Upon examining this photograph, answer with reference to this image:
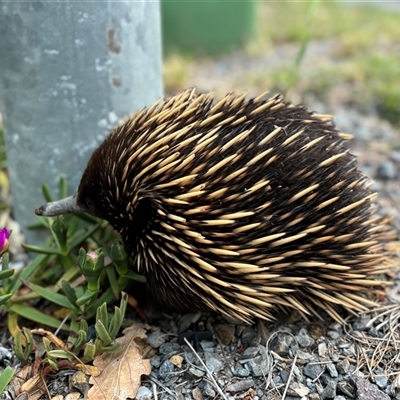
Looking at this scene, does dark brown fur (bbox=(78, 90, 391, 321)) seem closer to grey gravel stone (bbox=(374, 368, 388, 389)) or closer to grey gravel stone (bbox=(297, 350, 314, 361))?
grey gravel stone (bbox=(297, 350, 314, 361))

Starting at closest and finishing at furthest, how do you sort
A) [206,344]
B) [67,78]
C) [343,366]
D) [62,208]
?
1. [343,366]
2. [206,344]
3. [62,208]
4. [67,78]

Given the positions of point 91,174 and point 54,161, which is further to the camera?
point 54,161

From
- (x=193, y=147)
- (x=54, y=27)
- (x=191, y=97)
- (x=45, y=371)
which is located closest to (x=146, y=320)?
(x=45, y=371)

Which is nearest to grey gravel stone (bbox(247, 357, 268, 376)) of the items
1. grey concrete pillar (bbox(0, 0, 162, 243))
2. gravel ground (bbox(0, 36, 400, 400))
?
gravel ground (bbox(0, 36, 400, 400))

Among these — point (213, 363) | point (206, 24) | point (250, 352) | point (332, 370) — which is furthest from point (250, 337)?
point (206, 24)

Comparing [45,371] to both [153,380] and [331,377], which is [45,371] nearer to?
[153,380]

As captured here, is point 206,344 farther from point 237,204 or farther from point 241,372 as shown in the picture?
point 237,204

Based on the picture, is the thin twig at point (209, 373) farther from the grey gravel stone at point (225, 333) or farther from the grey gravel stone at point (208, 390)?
the grey gravel stone at point (225, 333)

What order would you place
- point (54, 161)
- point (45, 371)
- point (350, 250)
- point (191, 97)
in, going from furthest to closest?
point (54, 161), point (191, 97), point (350, 250), point (45, 371)
